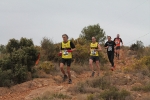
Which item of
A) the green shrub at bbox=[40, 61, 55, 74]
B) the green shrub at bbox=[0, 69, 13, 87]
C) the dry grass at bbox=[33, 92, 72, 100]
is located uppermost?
the green shrub at bbox=[40, 61, 55, 74]

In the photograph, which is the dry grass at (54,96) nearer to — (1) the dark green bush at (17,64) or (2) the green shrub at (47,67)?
(1) the dark green bush at (17,64)

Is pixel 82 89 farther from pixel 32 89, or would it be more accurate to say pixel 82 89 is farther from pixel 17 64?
pixel 17 64

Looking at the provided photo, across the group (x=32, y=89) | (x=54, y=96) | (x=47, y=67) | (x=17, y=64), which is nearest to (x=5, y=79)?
(x=17, y=64)

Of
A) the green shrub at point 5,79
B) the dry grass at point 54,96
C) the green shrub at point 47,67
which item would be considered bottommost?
the dry grass at point 54,96

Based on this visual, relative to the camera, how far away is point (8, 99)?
8.70m

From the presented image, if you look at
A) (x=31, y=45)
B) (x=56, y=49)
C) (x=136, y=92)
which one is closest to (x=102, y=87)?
(x=136, y=92)

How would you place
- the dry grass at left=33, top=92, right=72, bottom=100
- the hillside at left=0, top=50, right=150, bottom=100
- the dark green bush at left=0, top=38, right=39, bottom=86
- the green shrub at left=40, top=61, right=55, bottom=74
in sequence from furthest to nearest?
the green shrub at left=40, top=61, right=55, bottom=74 < the dark green bush at left=0, top=38, right=39, bottom=86 < the hillside at left=0, top=50, right=150, bottom=100 < the dry grass at left=33, top=92, right=72, bottom=100

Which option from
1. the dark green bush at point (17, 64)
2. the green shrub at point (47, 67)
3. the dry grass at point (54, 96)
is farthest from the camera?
the green shrub at point (47, 67)

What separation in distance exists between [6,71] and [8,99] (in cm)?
211

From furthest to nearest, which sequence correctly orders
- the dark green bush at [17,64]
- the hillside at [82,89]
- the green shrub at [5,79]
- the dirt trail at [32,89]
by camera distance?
the dark green bush at [17,64], the green shrub at [5,79], the dirt trail at [32,89], the hillside at [82,89]

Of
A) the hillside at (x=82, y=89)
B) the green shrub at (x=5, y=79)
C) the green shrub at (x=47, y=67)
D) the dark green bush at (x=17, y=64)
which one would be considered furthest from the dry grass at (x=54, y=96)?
the green shrub at (x=47, y=67)

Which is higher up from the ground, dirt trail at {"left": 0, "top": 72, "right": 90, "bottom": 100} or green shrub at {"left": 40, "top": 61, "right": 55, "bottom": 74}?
green shrub at {"left": 40, "top": 61, "right": 55, "bottom": 74}

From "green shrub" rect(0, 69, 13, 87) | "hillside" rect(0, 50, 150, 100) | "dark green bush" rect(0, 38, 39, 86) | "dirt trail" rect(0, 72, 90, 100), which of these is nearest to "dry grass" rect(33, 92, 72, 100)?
"hillside" rect(0, 50, 150, 100)

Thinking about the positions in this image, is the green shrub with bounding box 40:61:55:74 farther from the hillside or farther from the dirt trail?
the dirt trail
